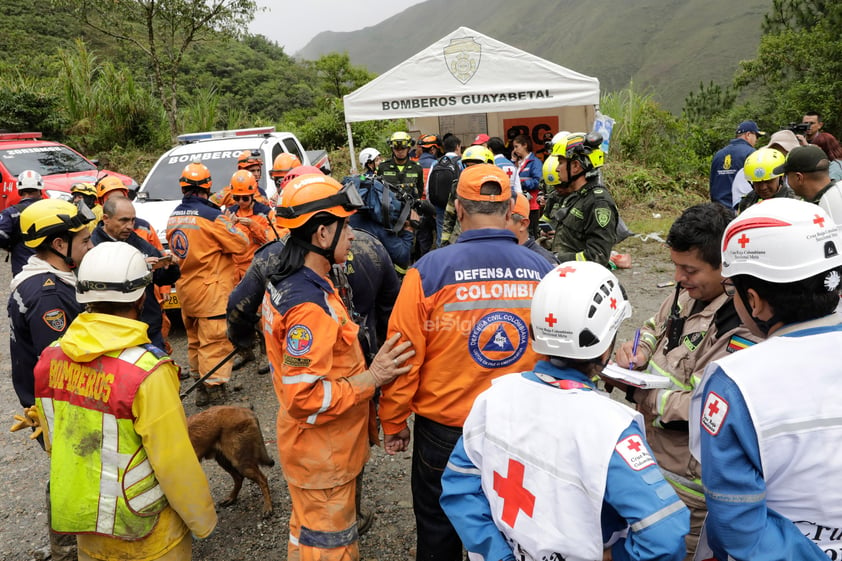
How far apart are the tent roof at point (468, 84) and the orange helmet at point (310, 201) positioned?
25.7ft

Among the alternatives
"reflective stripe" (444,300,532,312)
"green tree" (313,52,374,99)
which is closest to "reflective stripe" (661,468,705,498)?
"reflective stripe" (444,300,532,312)

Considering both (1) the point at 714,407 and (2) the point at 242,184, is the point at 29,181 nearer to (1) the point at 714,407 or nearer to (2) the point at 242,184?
(2) the point at 242,184

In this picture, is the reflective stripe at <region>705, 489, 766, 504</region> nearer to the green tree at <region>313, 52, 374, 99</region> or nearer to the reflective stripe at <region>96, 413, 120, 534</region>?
the reflective stripe at <region>96, 413, 120, 534</region>

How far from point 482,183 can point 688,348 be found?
1.15 metres

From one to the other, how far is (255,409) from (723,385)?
15.3ft

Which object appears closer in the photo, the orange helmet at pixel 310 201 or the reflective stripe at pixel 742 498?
the reflective stripe at pixel 742 498

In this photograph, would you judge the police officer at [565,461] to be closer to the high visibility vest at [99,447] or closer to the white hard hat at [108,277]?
the high visibility vest at [99,447]

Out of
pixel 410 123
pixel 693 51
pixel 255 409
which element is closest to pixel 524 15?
pixel 693 51

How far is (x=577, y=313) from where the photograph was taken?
1.58 m

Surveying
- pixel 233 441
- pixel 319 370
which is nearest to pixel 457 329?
pixel 319 370

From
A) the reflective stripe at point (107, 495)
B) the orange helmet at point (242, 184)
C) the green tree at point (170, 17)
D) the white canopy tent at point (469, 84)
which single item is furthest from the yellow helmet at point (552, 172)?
the green tree at point (170, 17)

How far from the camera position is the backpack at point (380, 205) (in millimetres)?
5551

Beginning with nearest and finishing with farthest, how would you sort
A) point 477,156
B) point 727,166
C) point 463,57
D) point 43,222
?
1. point 43,222
2. point 477,156
3. point 727,166
4. point 463,57

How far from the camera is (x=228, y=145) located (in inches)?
355
